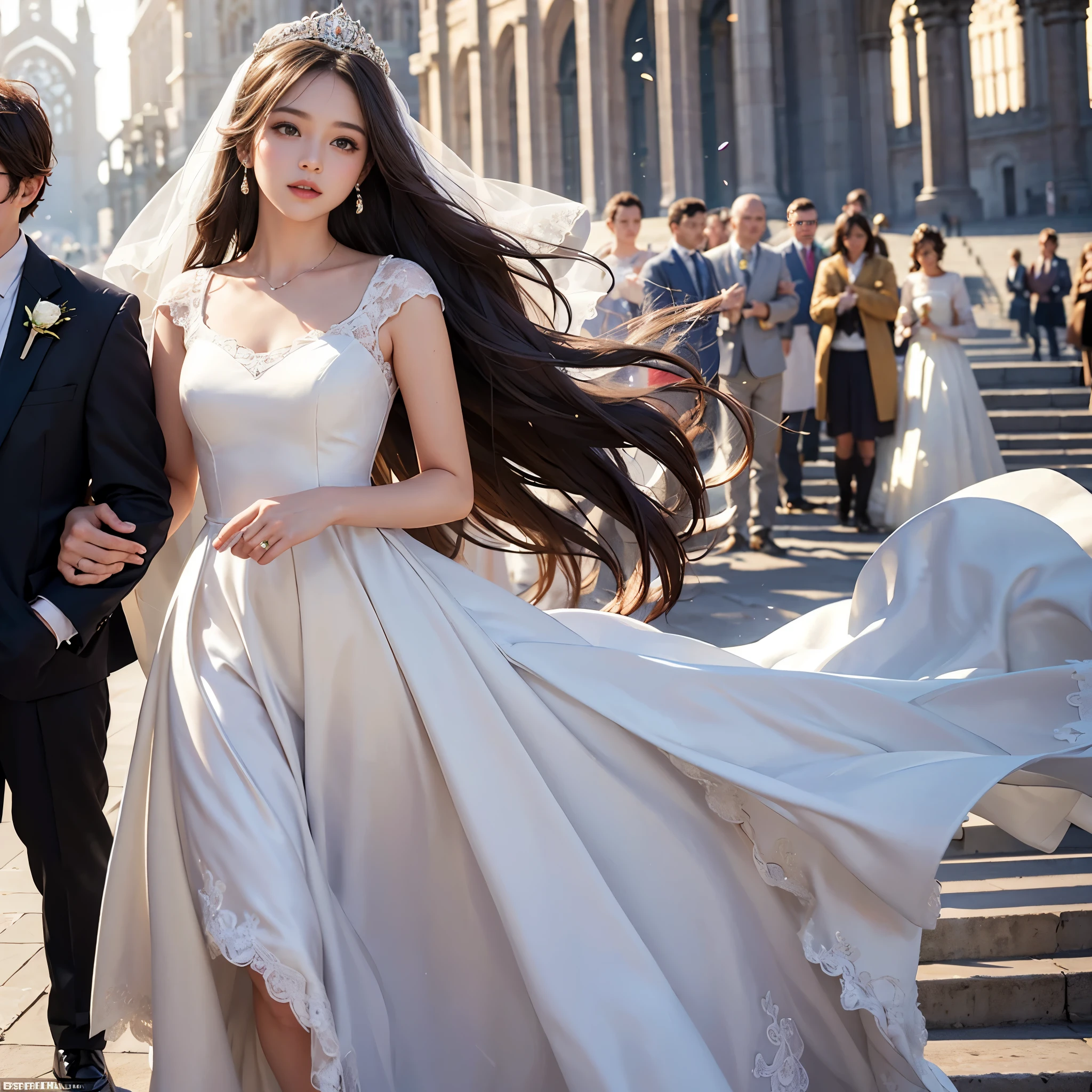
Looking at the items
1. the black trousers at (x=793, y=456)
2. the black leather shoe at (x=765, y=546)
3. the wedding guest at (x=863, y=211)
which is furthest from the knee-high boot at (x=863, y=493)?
the wedding guest at (x=863, y=211)

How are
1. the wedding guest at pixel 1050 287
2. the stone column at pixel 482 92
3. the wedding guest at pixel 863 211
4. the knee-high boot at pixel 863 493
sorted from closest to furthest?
the wedding guest at pixel 863 211 < the knee-high boot at pixel 863 493 < the wedding guest at pixel 1050 287 < the stone column at pixel 482 92

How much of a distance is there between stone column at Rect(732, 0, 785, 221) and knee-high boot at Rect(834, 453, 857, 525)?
1817 centimetres

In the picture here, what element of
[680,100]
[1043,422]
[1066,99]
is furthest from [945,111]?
[1043,422]

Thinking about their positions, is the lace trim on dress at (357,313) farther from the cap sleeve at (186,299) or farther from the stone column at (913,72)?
the stone column at (913,72)

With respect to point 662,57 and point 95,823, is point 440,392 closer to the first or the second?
point 95,823

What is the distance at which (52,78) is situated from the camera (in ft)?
437

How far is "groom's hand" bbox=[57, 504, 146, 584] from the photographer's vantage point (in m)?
2.60

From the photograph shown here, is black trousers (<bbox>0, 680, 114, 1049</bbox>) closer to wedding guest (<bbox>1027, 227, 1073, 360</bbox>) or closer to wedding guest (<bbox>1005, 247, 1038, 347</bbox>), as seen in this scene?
wedding guest (<bbox>1027, 227, 1073, 360</bbox>)

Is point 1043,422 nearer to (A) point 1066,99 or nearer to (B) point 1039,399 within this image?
(B) point 1039,399

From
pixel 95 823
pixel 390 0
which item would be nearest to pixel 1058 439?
pixel 95 823

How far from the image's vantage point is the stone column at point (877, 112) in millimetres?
29281

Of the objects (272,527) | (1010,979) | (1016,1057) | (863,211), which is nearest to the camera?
(272,527)

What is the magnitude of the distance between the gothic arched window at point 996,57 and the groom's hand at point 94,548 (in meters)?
45.6

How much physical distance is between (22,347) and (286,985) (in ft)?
4.43
